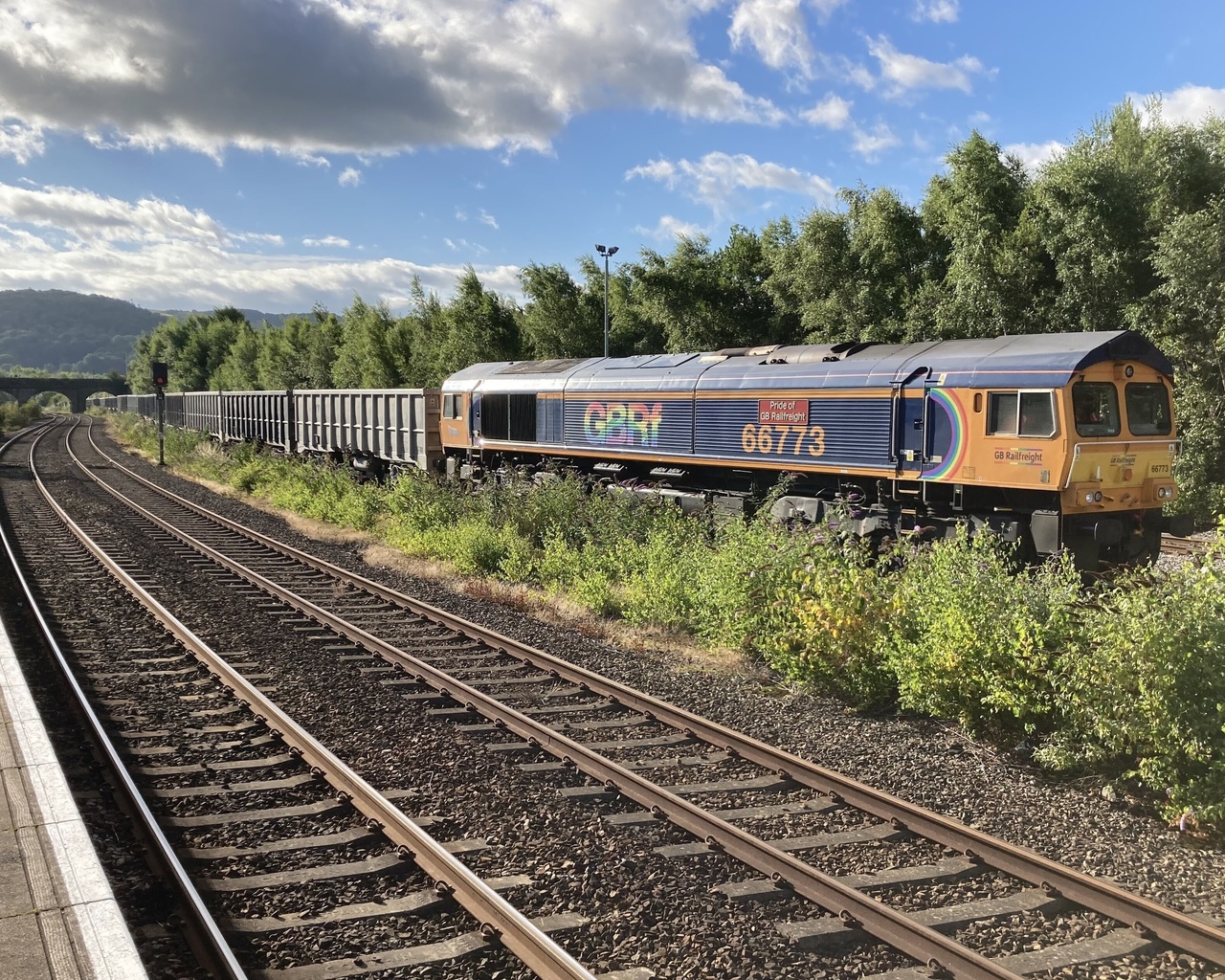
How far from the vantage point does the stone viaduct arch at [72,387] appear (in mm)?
116500

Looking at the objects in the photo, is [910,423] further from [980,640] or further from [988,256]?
[988,256]

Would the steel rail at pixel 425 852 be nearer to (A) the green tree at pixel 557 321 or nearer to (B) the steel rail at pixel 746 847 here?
(B) the steel rail at pixel 746 847

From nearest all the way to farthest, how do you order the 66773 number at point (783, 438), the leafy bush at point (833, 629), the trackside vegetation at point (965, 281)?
the leafy bush at point (833, 629) → the 66773 number at point (783, 438) → the trackside vegetation at point (965, 281)

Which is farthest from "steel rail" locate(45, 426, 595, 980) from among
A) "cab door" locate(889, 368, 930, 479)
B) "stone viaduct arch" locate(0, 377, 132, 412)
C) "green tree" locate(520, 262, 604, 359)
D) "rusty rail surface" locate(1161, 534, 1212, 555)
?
"stone viaduct arch" locate(0, 377, 132, 412)

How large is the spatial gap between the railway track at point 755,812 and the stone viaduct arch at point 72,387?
12864 centimetres

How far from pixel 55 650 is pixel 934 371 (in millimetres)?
10961

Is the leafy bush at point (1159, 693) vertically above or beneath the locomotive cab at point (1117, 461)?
beneath

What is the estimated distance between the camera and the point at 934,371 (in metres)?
12.0

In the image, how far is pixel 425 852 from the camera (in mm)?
5066

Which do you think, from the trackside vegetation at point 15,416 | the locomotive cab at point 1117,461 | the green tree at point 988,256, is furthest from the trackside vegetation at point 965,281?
the trackside vegetation at point 15,416

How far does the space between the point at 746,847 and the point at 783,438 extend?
956 cm

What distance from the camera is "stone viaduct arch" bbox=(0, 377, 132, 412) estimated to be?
4587 inches

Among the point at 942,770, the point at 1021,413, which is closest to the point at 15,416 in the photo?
the point at 1021,413

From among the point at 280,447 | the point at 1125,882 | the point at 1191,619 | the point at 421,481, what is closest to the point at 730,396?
the point at 421,481
